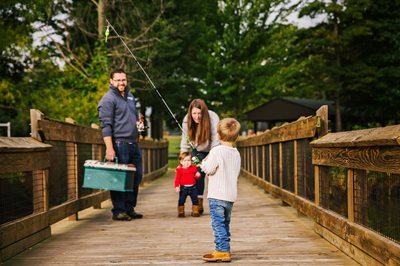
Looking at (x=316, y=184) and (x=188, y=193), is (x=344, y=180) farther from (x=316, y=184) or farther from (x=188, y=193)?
(x=188, y=193)

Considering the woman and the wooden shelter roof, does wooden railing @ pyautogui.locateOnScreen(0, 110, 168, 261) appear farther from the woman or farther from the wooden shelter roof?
the wooden shelter roof

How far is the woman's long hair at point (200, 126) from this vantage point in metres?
7.52

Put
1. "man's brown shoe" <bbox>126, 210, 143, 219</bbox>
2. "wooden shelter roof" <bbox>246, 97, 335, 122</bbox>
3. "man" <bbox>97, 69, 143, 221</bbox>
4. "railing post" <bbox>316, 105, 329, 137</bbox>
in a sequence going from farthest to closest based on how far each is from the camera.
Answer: "wooden shelter roof" <bbox>246, 97, 335, 122</bbox> → "man's brown shoe" <bbox>126, 210, 143, 219</bbox> → "man" <bbox>97, 69, 143, 221</bbox> → "railing post" <bbox>316, 105, 329, 137</bbox>

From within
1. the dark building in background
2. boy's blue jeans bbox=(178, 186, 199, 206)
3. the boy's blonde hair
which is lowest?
boy's blue jeans bbox=(178, 186, 199, 206)

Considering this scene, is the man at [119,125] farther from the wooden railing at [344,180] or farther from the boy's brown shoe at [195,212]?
the wooden railing at [344,180]

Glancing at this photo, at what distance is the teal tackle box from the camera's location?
6715mm

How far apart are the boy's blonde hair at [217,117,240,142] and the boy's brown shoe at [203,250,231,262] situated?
890 mm

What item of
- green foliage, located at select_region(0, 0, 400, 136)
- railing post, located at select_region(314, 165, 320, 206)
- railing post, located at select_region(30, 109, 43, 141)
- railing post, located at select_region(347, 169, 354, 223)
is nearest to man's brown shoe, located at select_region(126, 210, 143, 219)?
railing post, located at select_region(30, 109, 43, 141)

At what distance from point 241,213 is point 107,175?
2157 mm

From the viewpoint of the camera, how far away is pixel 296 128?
299 inches

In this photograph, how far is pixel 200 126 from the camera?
7559 millimetres

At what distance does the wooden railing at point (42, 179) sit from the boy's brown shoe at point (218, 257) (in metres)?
1.55

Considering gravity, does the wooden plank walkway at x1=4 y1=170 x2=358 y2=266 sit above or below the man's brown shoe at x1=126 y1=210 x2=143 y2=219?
below

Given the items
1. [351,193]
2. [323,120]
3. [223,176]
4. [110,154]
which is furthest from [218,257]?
[110,154]
